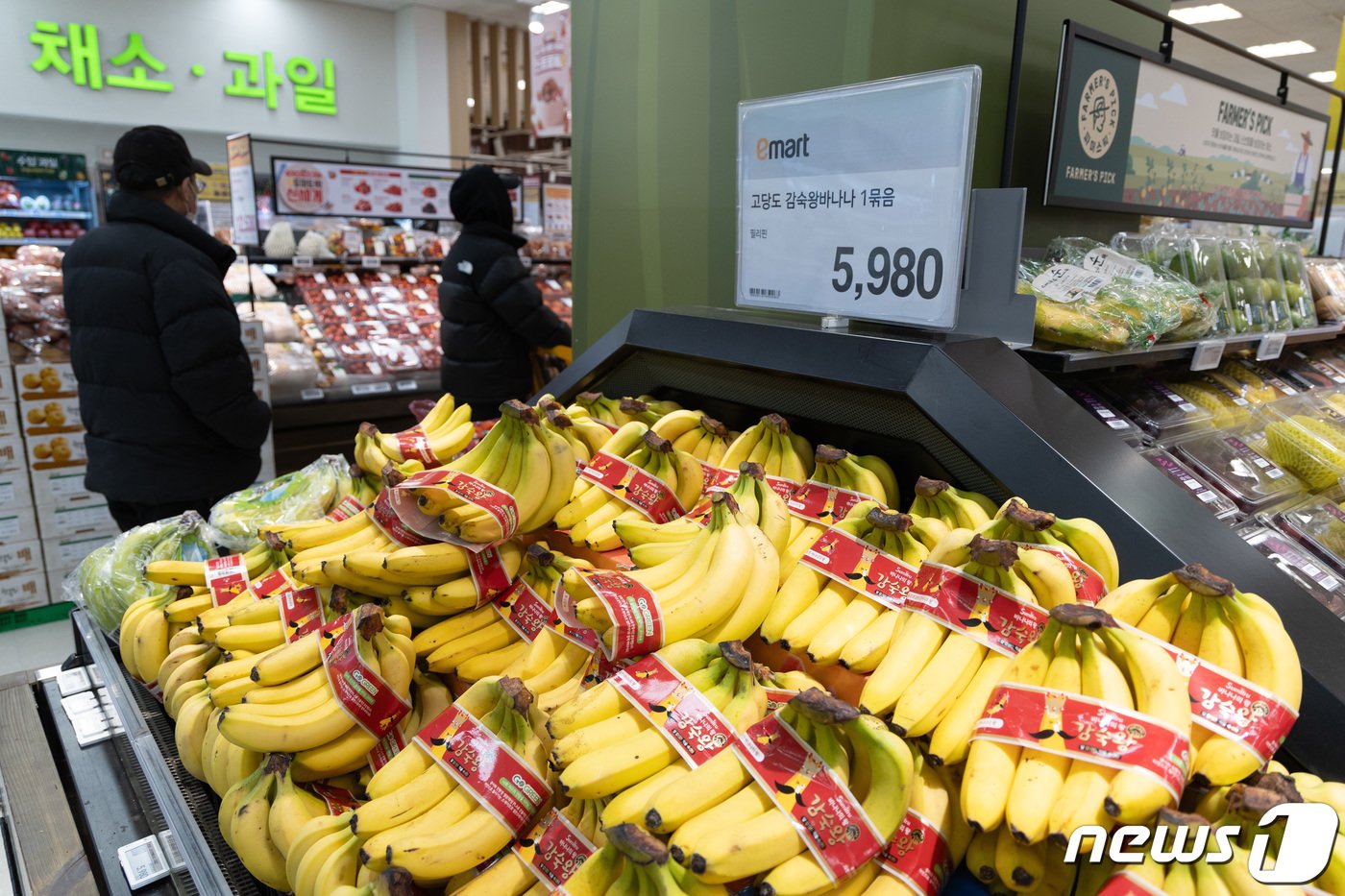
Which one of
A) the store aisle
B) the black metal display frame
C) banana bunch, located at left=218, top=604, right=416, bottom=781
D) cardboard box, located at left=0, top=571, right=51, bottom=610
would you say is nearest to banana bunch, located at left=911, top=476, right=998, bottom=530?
the black metal display frame

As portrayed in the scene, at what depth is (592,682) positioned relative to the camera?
46.8 inches

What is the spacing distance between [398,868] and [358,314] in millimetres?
5084

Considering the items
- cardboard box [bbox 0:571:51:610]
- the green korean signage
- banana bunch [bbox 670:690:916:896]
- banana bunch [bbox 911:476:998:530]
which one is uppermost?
the green korean signage

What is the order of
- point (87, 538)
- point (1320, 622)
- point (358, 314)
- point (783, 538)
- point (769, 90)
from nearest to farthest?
point (1320, 622), point (783, 538), point (769, 90), point (87, 538), point (358, 314)

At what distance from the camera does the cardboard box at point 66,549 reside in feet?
13.3

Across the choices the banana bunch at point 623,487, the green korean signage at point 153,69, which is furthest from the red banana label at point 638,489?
the green korean signage at point 153,69

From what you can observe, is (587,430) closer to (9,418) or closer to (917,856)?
(917,856)

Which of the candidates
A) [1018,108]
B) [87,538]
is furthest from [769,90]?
[87,538]

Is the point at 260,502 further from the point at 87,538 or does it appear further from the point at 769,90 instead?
the point at 87,538

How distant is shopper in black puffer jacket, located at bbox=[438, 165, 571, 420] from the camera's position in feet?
14.7

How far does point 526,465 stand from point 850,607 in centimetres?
59

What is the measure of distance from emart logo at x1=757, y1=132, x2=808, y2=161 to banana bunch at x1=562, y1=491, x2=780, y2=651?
81 centimetres

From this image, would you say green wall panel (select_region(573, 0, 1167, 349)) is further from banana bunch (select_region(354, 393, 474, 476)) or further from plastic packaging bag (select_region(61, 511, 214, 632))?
plastic packaging bag (select_region(61, 511, 214, 632))

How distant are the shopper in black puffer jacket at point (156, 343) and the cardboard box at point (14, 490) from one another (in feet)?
3.55
